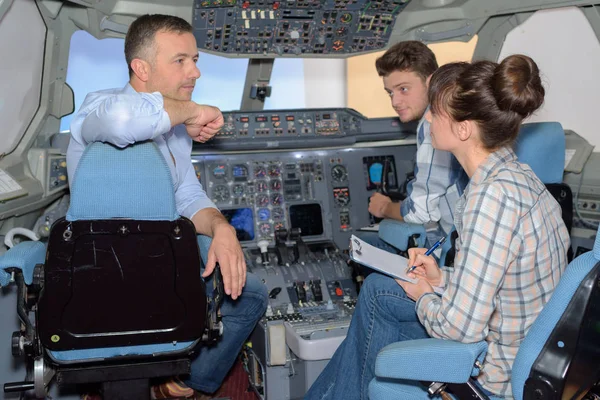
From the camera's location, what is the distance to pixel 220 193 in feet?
12.5

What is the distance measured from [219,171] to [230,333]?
1553 mm

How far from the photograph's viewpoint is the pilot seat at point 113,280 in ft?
5.90

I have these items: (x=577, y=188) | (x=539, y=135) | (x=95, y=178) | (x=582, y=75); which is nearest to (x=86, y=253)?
(x=95, y=178)

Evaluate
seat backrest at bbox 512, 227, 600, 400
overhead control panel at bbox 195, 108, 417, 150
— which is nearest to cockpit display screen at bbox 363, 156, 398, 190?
overhead control panel at bbox 195, 108, 417, 150

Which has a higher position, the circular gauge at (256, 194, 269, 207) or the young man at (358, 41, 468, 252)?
the young man at (358, 41, 468, 252)

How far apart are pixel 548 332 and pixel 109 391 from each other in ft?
4.54

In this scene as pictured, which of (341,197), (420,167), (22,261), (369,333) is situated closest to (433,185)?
(420,167)

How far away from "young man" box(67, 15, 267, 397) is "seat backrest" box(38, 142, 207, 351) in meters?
0.10

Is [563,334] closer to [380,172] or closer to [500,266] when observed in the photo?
[500,266]

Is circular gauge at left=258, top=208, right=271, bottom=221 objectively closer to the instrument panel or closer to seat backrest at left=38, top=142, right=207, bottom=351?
the instrument panel

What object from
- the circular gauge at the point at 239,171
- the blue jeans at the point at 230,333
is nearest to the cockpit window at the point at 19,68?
the circular gauge at the point at 239,171

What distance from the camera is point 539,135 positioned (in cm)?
262

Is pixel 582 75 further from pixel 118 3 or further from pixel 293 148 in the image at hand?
pixel 118 3

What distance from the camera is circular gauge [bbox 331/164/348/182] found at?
13.2 feet
